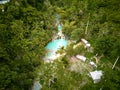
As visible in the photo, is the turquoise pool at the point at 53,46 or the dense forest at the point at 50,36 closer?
the dense forest at the point at 50,36

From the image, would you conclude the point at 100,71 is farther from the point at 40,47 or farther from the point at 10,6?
the point at 10,6

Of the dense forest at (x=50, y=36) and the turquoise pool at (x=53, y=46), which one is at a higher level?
the dense forest at (x=50, y=36)

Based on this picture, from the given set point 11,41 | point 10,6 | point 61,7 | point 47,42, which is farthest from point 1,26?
point 61,7

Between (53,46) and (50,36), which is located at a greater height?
(50,36)

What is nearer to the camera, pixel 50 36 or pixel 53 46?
pixel 53 46

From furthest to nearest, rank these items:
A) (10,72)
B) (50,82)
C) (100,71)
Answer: (100,71), (50,82), (10,72)
